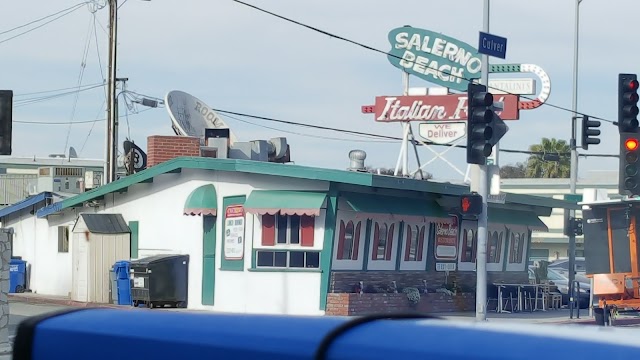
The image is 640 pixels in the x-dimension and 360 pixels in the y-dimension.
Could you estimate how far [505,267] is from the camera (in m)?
32.8

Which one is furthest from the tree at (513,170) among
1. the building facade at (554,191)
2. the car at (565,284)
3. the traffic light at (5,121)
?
the traffic light at (5,121)

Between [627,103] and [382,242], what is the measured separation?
7537 mm

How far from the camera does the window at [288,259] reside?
80.3ft

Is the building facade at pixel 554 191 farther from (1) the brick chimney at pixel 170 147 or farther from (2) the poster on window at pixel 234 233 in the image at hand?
(2) the poster on window at pixel 234 233

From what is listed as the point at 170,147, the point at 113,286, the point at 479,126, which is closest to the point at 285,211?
the point at 113,286

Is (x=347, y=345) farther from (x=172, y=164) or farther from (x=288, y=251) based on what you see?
(x=172, y=164)

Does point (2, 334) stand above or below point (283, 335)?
below

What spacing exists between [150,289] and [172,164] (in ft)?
11.0

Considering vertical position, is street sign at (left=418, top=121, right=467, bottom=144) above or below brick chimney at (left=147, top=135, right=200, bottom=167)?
above

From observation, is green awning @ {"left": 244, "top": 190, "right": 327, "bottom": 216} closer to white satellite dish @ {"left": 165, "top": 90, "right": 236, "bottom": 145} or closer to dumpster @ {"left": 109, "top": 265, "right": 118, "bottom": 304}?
dumpster @ {"left": 109, "top": 265, "right": 118, "bottom": 304}

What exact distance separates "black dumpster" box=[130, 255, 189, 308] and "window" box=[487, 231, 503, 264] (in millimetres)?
9909

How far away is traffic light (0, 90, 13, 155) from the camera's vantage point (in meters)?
15.0

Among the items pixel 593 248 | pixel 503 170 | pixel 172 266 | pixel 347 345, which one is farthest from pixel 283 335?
pixel 503 170

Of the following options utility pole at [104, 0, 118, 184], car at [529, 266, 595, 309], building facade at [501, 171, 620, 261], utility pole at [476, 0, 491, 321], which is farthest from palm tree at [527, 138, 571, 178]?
utility pole at [476, 0, 491, 321]
